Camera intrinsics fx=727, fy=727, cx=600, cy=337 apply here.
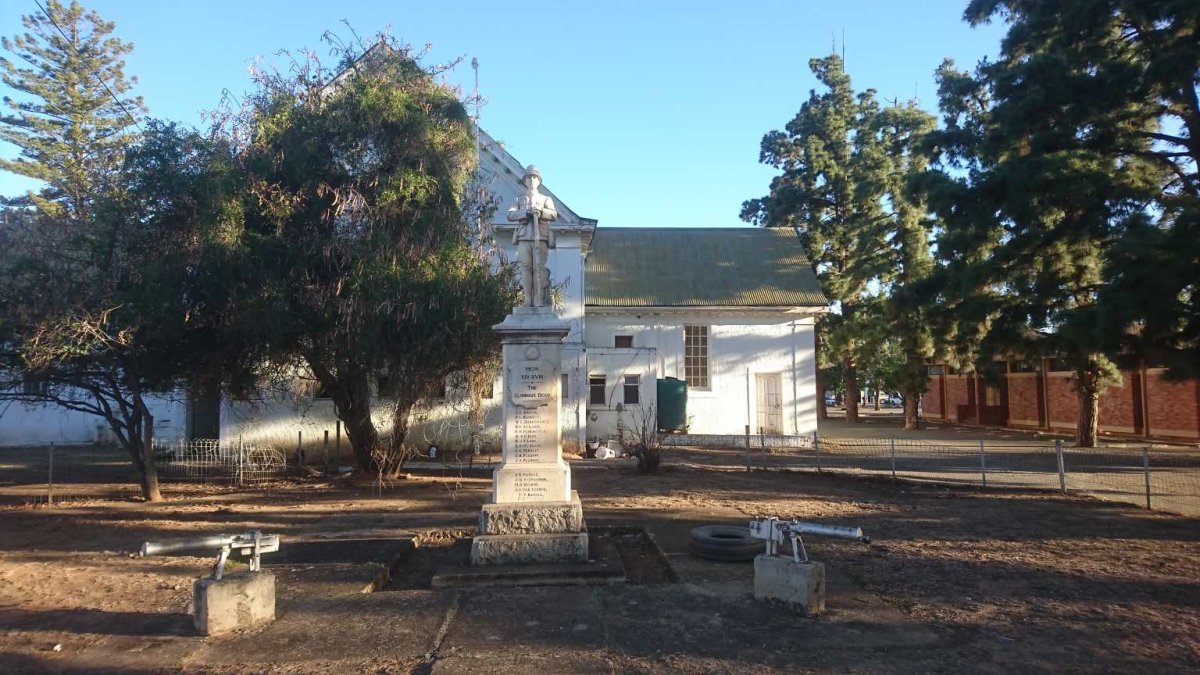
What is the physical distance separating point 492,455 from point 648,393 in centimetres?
603

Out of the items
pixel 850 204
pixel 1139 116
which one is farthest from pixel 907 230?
pixel 1139 116

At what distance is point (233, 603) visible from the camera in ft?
19.3

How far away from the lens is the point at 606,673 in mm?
4930

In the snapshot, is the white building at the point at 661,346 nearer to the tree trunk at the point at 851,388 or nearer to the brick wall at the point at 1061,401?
the tree trunk at the point at 851,388

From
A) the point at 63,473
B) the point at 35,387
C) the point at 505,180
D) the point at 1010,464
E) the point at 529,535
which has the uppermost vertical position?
the point at 505,180

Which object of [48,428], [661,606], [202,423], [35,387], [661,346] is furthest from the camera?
[661,346]

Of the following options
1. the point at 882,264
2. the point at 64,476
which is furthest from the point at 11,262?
the point at 882,264

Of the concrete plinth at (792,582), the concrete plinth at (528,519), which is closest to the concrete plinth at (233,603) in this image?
the concrete plinth at (528,519)

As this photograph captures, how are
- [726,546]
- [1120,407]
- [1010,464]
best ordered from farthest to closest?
[1120,407] < [1010,464] < [726,546]

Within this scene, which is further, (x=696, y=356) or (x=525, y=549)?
(x=696, y=356)

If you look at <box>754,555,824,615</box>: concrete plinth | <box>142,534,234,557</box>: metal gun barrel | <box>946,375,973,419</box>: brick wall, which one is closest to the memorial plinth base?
<box>754,555,824,615</box>: concrete plinth

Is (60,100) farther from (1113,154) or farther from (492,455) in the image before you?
(1113,154)

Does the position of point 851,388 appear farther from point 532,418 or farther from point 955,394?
point 532,418

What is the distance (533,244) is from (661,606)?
4372mm
